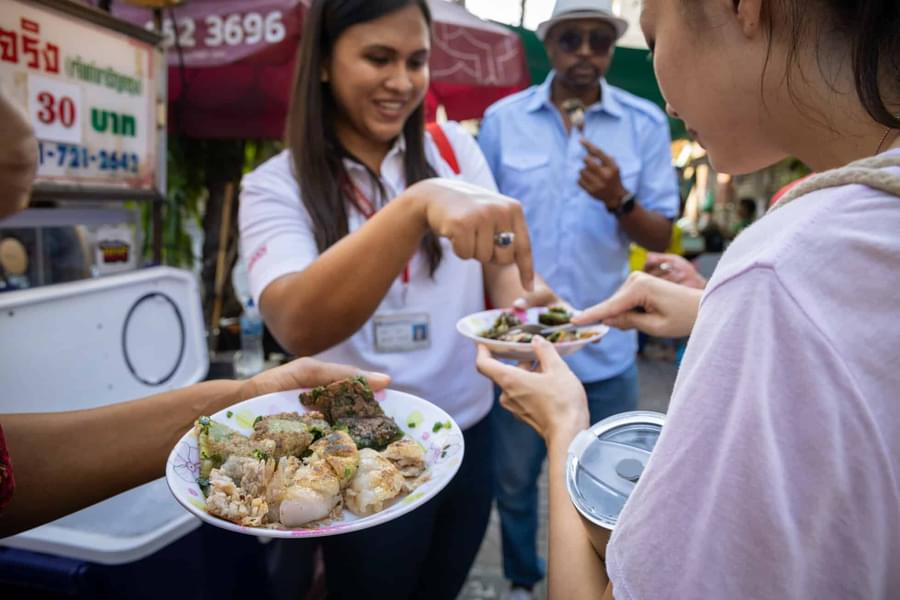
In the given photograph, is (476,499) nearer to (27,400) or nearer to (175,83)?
(27,400)

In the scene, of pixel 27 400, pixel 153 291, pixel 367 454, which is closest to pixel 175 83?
pixel 153 291

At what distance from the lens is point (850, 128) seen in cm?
88

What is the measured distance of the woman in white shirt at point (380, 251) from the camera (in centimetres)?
179

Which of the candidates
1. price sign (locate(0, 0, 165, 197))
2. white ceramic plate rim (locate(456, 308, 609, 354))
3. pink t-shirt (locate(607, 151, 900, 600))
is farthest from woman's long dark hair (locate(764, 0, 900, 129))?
price sign (locate(0, 0, 165, 197))

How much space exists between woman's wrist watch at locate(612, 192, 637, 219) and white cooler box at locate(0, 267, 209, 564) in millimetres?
2325

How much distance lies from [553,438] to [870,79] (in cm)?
91

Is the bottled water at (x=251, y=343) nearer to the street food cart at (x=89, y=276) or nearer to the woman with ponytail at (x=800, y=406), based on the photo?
the street food cart at (x=89, y=276)

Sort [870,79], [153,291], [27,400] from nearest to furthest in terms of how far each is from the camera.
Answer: [870,79]
[27,400]
[153,291]

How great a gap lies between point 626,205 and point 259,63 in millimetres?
2792

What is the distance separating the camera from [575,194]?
332 cm

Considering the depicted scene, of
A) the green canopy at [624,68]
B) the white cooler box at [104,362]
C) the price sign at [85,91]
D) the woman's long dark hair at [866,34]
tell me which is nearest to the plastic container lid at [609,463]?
the woman's long dark hair at [866,34]

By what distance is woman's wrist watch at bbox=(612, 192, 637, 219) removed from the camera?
3.18 metres

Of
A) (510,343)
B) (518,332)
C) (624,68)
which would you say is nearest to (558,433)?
(510,343)

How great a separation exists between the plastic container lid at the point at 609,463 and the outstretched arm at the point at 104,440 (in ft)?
1.88
